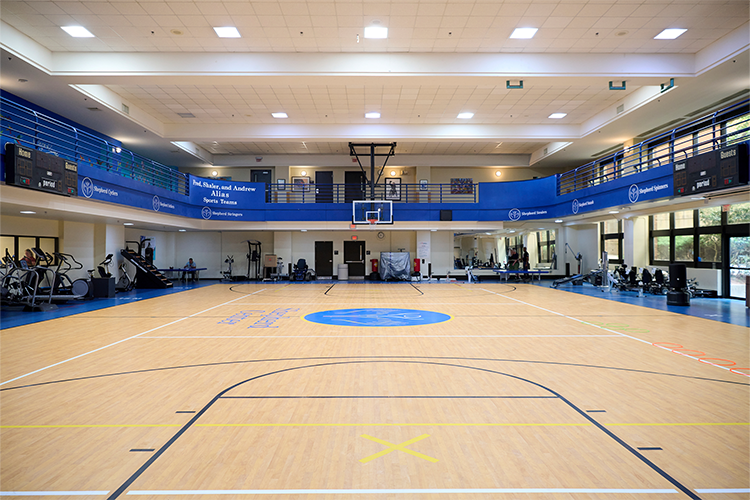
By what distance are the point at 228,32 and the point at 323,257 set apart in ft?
48.8

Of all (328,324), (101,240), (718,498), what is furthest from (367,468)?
(101,240)

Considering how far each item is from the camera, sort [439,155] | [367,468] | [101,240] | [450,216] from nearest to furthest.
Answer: [367,468]
[101,240]
[450,216]
[439,155]

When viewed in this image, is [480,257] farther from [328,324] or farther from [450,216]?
[328,324]

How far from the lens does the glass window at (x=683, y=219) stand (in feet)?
48.0

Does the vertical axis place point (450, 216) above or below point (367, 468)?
above

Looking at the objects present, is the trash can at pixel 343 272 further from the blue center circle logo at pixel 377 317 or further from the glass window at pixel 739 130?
the glass window at pixel 739 130

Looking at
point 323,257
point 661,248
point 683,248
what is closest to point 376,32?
point 683,248

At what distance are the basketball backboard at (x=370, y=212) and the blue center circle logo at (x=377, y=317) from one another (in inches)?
328

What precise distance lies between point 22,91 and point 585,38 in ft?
50.8

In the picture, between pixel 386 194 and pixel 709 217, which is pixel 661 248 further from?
pixel 386 194

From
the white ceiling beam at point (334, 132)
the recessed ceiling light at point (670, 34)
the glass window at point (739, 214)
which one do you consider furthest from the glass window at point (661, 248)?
the recessed ceiling light at point (670, 34)

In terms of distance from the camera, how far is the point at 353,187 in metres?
23.1

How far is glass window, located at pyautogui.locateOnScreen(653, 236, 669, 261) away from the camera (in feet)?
52.2

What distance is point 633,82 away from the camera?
1106cm
